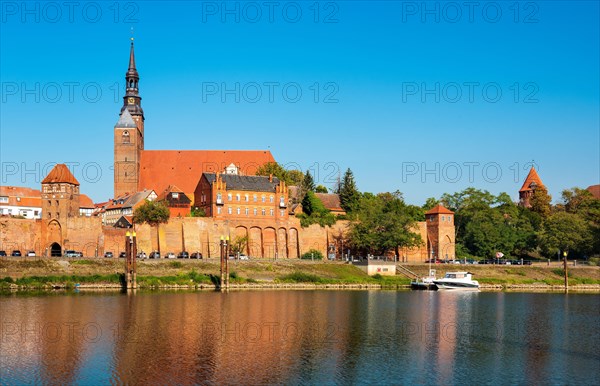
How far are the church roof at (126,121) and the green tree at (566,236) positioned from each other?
56122mm

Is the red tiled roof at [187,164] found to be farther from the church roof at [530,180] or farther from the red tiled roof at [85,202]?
the church roof at [530,180]

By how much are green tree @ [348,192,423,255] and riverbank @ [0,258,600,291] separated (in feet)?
12.7

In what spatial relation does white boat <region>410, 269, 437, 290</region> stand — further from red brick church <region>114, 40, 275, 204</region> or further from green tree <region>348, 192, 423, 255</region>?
red brick church <region>114, 40, 275, 204</region>

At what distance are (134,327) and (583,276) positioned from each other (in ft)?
194

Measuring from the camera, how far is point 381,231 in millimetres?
82312

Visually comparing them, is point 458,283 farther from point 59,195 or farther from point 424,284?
point 59,195

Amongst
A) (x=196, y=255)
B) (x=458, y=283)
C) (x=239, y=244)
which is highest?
(x=239, y=244)

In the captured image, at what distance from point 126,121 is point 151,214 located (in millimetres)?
25933

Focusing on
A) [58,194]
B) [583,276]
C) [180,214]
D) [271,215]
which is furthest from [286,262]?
[583,276]

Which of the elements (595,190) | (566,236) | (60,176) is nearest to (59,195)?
(60,176)

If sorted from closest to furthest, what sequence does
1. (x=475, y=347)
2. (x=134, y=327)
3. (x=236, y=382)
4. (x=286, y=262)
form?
(x=236, y=382), (x=475, y=347), (x=134, y=327), (x=286, y=262)

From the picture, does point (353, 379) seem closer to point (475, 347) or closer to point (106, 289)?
point (475, 347)

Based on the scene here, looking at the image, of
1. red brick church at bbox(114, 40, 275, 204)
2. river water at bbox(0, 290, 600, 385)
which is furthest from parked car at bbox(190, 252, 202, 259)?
red brick church at bbox(114, 40, 275, 204)

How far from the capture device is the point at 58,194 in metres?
76.8
